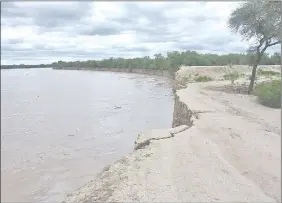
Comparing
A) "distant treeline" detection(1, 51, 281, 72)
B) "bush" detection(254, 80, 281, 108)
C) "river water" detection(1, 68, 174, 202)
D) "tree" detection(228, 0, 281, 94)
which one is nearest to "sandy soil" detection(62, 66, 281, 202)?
"river water" detection(1, 68, 174, 202)

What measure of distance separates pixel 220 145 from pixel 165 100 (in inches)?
885

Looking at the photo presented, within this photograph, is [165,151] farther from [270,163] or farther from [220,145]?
[270,163]

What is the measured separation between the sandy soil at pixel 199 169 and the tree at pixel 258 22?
9912 mm

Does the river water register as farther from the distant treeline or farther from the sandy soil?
the distant treeline

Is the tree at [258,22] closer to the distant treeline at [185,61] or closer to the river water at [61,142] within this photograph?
the river water at [61,142]

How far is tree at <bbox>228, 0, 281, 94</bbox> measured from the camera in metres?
20.5

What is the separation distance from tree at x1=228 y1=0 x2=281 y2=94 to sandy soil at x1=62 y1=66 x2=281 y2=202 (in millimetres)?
9912

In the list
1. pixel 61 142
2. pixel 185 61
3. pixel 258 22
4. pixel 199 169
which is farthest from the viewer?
pixel 185 61

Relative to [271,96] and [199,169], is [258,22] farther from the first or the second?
[199,169]

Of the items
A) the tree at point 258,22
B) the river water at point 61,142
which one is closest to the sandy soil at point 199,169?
the river water at point 61,142

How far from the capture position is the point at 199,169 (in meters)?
7.64

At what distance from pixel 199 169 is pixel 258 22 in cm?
1582

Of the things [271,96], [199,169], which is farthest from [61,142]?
[199,169]

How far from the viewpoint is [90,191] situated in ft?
23.1
